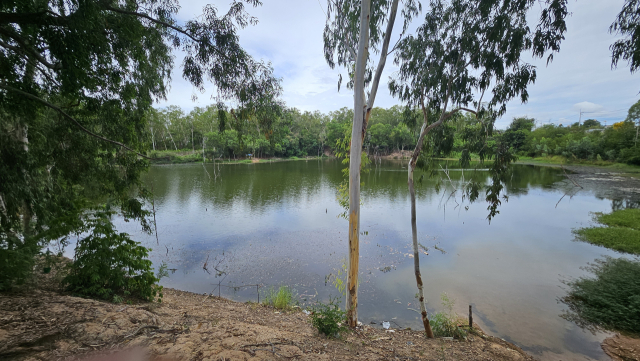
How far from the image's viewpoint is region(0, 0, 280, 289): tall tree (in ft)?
9.27

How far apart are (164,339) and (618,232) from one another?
1422 cm

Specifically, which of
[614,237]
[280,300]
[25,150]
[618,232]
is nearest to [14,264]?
[25,150]

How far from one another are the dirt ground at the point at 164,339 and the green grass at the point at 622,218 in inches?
431

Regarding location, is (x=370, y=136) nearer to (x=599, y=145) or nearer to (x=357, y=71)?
(x=357, y=71)

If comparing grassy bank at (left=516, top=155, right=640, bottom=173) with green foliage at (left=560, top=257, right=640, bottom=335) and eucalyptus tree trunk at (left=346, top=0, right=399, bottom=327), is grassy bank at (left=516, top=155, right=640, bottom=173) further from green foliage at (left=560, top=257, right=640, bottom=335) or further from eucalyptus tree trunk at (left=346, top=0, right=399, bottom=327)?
eucalyptus tree trunk at (left=346, top=0, right=399, bottom=327)

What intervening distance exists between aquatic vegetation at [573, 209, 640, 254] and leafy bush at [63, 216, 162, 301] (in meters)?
13.0

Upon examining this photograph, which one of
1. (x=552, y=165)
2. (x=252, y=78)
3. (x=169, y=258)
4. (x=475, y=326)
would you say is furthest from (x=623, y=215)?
(x=552, y=165)

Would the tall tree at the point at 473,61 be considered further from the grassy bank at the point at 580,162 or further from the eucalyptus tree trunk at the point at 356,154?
the grassy bank at the point at 580,162

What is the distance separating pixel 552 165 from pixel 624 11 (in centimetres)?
3819

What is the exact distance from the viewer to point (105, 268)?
153 inches

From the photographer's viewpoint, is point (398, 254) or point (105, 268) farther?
point (398, 254)

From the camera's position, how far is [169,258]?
8281mm


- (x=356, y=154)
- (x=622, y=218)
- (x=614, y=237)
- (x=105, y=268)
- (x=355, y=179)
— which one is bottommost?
(x=614, y=237)

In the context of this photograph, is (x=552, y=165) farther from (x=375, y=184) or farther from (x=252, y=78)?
(x=252, y=78)
